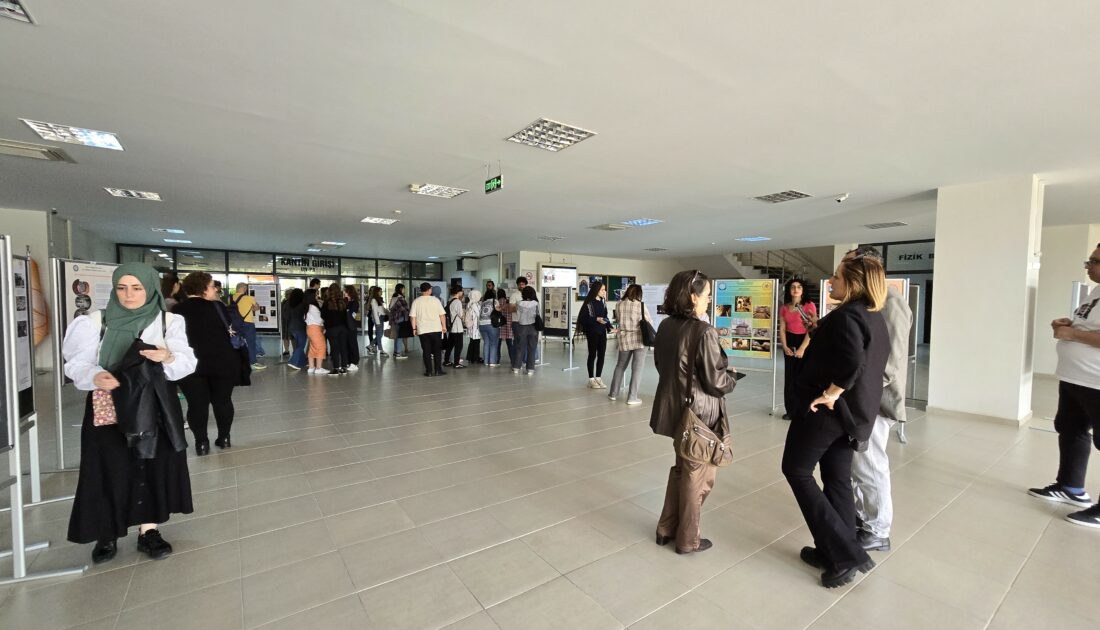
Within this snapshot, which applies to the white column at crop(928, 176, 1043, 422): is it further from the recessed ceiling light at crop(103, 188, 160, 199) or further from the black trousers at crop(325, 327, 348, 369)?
the recessed ceiling light at crop(103, 188, 160, 199)

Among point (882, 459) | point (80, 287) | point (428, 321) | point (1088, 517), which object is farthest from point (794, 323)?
point (80, 287)

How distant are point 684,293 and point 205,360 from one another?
12.8 feet

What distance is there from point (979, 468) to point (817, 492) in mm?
2885

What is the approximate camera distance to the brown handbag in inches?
91.6

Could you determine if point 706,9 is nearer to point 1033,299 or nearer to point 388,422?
point 388,422

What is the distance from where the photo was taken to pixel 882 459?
250 centimetres

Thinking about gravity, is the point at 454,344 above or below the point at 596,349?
below

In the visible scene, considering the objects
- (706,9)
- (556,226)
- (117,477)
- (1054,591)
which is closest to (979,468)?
(1054,591)

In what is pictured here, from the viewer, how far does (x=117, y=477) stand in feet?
7.56

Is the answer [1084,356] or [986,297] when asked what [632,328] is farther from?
[986,297]

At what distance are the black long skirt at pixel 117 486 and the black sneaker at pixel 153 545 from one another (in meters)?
0.14

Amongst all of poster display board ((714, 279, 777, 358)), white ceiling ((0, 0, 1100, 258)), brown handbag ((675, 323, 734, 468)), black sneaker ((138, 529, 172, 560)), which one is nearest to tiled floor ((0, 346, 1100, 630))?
black sneaker ((138, 529, 172, 560))

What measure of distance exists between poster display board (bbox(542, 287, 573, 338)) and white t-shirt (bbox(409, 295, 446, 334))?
7.92ft

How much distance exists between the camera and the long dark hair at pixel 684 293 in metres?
2.40
